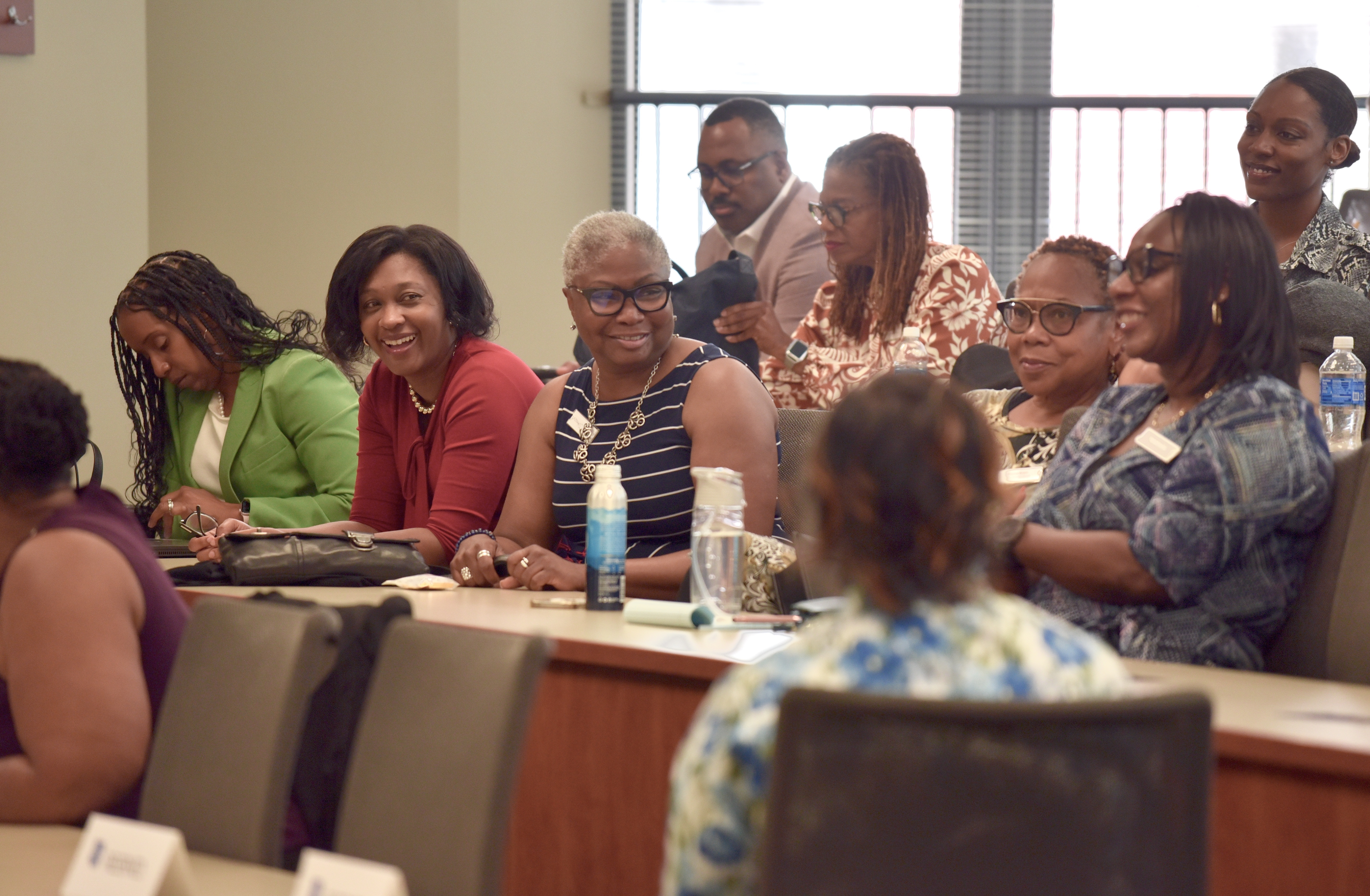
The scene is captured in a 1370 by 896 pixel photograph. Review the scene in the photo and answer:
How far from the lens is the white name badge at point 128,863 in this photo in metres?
1.22

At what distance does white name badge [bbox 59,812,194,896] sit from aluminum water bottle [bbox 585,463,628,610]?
40.7 inches

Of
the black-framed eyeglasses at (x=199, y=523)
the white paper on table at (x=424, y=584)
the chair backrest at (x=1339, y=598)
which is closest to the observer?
the chair backrest at (x=1339, y=598)

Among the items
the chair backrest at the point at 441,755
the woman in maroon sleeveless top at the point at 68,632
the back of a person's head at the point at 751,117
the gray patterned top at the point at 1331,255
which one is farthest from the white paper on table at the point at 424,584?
the back of a person's head at the point at 751,117

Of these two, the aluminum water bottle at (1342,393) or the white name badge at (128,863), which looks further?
the aluminum water bottle at (1342,393)

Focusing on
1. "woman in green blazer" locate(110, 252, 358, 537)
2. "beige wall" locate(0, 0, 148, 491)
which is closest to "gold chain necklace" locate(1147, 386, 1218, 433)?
"woman in green blazer" locate(110, 252, 358, 537)

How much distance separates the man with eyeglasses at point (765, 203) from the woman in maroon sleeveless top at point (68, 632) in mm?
2665

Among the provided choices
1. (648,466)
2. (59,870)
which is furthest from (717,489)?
(59,870)

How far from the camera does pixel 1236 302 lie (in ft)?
6.22

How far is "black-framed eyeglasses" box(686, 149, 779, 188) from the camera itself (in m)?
4.15

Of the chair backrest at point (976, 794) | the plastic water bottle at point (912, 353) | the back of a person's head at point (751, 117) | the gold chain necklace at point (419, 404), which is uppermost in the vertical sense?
the back of a person's head at point (751, 117)

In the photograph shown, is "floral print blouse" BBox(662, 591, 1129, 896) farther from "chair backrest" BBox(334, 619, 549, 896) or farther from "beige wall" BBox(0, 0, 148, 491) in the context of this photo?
"beige wall" BBox(0, 0, 148, 491)

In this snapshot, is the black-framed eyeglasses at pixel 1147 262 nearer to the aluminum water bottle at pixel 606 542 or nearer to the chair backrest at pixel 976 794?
the aluminum water bottle at pixel 606 542

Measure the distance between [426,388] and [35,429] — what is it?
155cm

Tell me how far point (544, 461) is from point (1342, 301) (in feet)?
5.49
